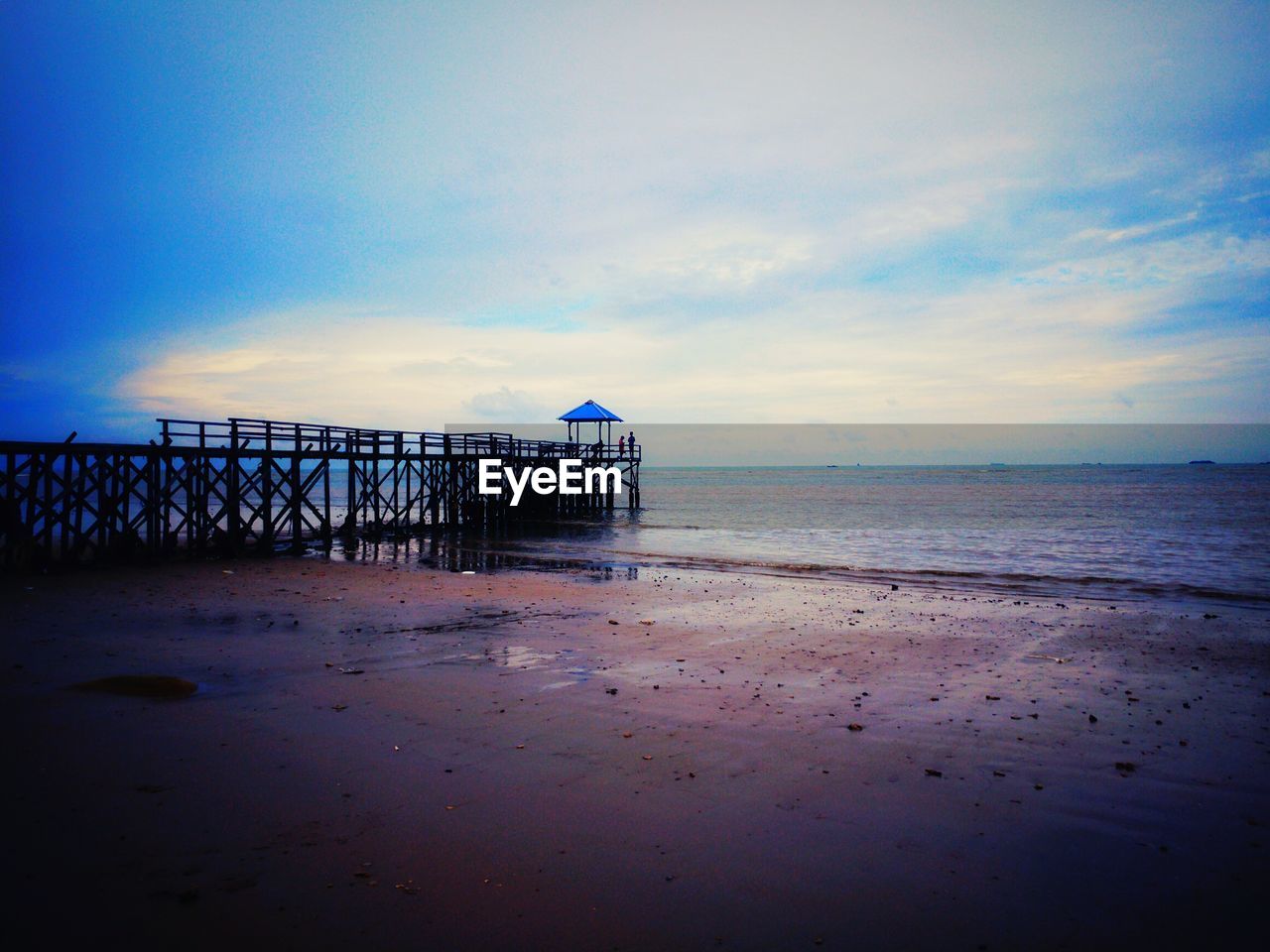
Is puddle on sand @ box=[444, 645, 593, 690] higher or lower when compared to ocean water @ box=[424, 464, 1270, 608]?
higher

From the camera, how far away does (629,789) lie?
5.62 m

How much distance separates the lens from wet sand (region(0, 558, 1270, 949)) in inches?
159

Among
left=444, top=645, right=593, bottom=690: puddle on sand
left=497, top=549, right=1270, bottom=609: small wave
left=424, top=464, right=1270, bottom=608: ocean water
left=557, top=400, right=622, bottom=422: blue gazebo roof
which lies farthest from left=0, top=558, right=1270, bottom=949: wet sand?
left=557, top=400, right=622, bottom=422: blue gazebo roof

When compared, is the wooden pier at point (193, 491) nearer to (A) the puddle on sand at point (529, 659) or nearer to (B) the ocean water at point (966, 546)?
(B) the ocean water at point (966, 546)

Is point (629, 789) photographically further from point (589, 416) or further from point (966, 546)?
point (589, 416)

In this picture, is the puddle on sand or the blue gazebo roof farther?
the blue gazebo roof

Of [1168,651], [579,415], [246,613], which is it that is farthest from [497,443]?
[1168,651]

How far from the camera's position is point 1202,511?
4672 cm

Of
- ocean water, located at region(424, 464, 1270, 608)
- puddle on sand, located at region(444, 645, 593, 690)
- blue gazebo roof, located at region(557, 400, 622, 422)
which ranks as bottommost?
ocean water, located at region(424, 464, 1270, 608)

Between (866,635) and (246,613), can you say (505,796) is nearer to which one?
(866,635)

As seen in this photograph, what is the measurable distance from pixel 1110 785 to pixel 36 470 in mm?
21111

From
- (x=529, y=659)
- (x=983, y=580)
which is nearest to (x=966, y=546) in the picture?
(x=983, y=580)

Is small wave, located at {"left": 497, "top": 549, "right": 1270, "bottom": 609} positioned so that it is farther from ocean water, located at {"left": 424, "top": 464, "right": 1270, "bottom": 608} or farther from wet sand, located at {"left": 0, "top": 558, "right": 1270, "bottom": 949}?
wet sand, located at {"left": 0, "top": 558, "right": 1270, "bottom": 949}

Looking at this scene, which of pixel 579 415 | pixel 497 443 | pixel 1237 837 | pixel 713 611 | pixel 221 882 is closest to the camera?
pixel 221 882
